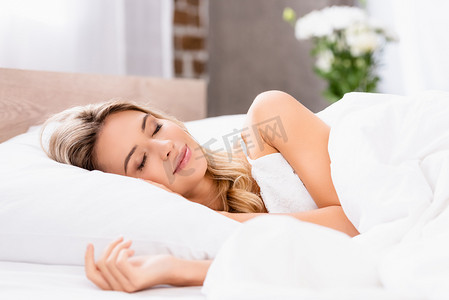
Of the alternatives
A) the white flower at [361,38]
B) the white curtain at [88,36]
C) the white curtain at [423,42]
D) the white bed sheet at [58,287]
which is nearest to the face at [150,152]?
the white bed sheet at [58,287]

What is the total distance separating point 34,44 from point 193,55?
4.25 feet

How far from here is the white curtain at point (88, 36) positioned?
60.1 inches

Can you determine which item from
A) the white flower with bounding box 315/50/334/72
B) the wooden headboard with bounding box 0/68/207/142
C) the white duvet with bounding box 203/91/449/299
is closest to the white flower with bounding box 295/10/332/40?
the white flower with bounding box 315/50/334/72

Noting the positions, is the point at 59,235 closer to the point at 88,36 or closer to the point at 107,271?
the point at 107,271

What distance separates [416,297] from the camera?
1.83 feet

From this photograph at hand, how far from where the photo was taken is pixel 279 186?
1115 mm

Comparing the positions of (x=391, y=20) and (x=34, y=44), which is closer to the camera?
(x=34, y=44)

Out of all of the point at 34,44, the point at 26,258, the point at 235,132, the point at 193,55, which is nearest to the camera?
the point at 26,258

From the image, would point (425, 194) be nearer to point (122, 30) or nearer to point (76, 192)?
point (76, 192)

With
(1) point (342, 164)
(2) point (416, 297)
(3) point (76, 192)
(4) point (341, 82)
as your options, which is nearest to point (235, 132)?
(1) point (342, 164)

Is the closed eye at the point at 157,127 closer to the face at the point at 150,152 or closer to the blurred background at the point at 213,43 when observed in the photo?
the face at the point at 150,152

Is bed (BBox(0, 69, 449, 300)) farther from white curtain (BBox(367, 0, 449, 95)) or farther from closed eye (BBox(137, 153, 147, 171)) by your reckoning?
white curtain (BBox(367, 0, 449, 95))

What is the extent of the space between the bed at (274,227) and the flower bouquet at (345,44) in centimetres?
110

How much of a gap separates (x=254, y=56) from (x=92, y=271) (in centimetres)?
219
